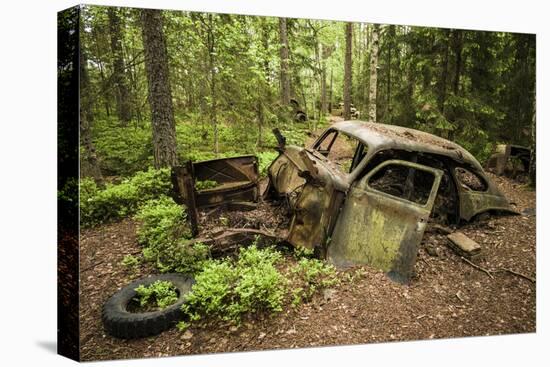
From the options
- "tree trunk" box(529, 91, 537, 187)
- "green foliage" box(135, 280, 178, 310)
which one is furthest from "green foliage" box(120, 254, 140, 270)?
"tree trunk" box(529, 91, 537, 187)

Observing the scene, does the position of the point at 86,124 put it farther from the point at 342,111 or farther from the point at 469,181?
the point at 469,181

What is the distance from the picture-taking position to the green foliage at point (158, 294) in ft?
10.9

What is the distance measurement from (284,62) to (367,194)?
2.62m

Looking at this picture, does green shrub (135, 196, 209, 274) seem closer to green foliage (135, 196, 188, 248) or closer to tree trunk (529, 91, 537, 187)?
green foliage (135, 196, 188, 248)

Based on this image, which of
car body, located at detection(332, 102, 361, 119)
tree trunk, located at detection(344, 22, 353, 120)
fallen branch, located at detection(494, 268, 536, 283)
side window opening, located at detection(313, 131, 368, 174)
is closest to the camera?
fallen branch, located at detection(494, 268, 536, 283)

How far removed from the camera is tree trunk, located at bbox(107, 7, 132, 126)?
139 inches

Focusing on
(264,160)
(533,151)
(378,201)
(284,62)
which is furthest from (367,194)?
(533,151)

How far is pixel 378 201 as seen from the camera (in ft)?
12.3

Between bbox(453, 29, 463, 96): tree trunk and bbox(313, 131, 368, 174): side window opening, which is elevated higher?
bbox(453, 29, 463, 96): tree trunk

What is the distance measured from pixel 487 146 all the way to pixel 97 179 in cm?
489

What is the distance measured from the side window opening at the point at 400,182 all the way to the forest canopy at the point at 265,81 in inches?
29.4

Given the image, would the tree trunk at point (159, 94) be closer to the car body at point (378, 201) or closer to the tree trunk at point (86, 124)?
the tree trunk at point (86, 124)

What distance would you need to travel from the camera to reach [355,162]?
5.20m

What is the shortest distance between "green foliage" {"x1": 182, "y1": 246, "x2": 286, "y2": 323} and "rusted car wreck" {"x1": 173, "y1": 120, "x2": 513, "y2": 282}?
54cm
